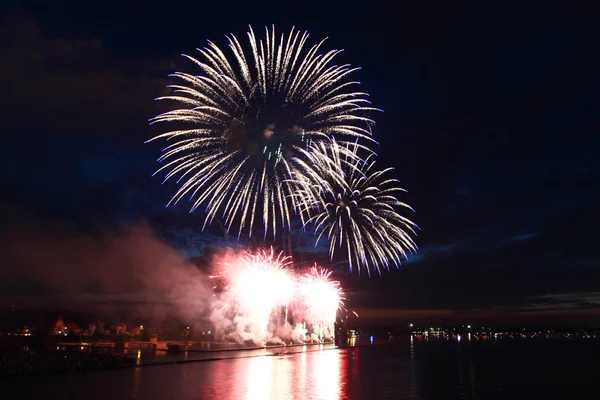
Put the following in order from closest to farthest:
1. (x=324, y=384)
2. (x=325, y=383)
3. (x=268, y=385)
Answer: (x=268, y=385) < (x=324, y=384) < (x=325, y=383)

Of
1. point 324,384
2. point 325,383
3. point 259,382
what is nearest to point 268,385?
point 259,382

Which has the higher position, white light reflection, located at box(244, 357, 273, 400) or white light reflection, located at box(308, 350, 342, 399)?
white light reflection, located at box(244, 357, 273, 400)

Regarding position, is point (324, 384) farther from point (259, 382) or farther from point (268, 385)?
point (259, 382)

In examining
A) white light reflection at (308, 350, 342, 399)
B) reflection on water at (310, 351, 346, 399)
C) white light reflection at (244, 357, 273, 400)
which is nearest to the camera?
white light reflection at (244, 357, 273, 400)

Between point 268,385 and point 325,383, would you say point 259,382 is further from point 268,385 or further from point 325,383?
point 325,383

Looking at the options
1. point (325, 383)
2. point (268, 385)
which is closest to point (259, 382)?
point (268, 385)

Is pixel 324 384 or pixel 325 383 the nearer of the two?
pixel 324 384

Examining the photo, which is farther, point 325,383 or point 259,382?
point 325,383

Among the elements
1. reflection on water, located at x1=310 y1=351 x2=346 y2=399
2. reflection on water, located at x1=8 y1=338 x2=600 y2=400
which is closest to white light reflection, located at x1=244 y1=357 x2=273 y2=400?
reflection on water, located at x1=8 y1=338 x2=600 y2=400

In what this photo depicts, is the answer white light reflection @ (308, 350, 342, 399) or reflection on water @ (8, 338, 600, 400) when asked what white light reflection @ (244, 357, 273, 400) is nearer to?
reflection on water @ (8, 338, 600, 400)

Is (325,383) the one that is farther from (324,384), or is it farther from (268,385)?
(268,385)

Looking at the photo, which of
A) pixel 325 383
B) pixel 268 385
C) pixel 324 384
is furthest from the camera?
pixel 325 383

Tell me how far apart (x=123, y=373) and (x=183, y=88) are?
2038cm

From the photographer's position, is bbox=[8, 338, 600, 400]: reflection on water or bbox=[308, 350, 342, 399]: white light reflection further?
bbox=[308, 350, 342, 399]: white light reflection
